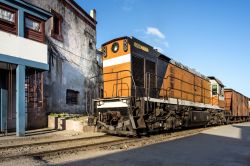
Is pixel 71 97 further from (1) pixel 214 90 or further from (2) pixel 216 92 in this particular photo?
(2) pixel 216 92

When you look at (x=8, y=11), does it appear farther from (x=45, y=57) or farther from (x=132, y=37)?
(x=132, y=37)

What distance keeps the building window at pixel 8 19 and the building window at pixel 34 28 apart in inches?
25.6

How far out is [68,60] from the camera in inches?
776

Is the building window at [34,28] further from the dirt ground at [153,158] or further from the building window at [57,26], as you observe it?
the dirt ground at [153,158]

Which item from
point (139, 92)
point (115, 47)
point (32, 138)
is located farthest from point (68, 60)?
point (139, 92)

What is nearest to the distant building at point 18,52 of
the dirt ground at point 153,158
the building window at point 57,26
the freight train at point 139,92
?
the freight train at point 139,92

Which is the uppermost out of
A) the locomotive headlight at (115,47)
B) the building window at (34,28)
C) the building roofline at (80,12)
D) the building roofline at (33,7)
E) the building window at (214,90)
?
the building roofline at (80,12)

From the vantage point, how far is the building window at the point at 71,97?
1958 centimetres

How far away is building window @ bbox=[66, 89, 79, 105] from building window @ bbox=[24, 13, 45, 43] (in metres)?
7.07

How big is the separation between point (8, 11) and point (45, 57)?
2.72m

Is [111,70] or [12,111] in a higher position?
[111,70]

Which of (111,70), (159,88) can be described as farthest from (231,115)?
(111,70)

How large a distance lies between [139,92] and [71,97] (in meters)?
10.1

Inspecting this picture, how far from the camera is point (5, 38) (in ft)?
37.4
